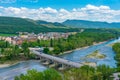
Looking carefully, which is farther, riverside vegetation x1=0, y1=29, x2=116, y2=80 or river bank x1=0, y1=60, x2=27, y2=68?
river bank x1=0, y1=60, x2=27, y2=68

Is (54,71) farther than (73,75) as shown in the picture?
Yes

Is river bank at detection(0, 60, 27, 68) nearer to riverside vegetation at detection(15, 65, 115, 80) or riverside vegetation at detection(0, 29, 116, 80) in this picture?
riverside vegetation at detection(0, 29, 116, 80)

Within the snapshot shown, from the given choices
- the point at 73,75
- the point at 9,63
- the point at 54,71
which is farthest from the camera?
the point at 9,63

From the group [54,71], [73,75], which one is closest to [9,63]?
[54,71]

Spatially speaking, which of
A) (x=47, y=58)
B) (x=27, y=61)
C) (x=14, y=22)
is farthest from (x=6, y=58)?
(x=14, y=22)

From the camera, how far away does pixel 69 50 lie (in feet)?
284

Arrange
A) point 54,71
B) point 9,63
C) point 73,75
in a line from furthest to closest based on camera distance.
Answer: point 9,63, point 54,71, point 73,75

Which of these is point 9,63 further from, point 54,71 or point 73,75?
point 73,75

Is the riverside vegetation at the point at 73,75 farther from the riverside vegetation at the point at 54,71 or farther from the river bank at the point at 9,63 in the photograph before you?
the river bank at the point at 9,63

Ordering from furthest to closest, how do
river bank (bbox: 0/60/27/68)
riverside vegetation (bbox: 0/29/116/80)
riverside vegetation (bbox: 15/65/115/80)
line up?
river bank (bbox: 0/60/27/68) → riverside vegetation (bbox: 0/29/116/80) → riverside vegetation (bbox: 15/65/115/80)

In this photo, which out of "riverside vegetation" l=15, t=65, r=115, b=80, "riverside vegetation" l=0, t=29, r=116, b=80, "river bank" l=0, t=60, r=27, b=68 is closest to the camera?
"riverside vegetation" l=15, t=65, r=115, b=80

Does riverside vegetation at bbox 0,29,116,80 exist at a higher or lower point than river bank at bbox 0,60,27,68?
higher

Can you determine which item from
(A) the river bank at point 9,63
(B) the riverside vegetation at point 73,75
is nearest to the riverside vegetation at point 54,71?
(B) the riverside vegetation at point 73,75

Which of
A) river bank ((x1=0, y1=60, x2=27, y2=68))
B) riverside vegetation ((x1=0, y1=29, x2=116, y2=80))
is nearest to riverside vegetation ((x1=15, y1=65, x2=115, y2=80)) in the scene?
riverside vegetation ((x1=0, y1=29, x2=116, y2=80))
